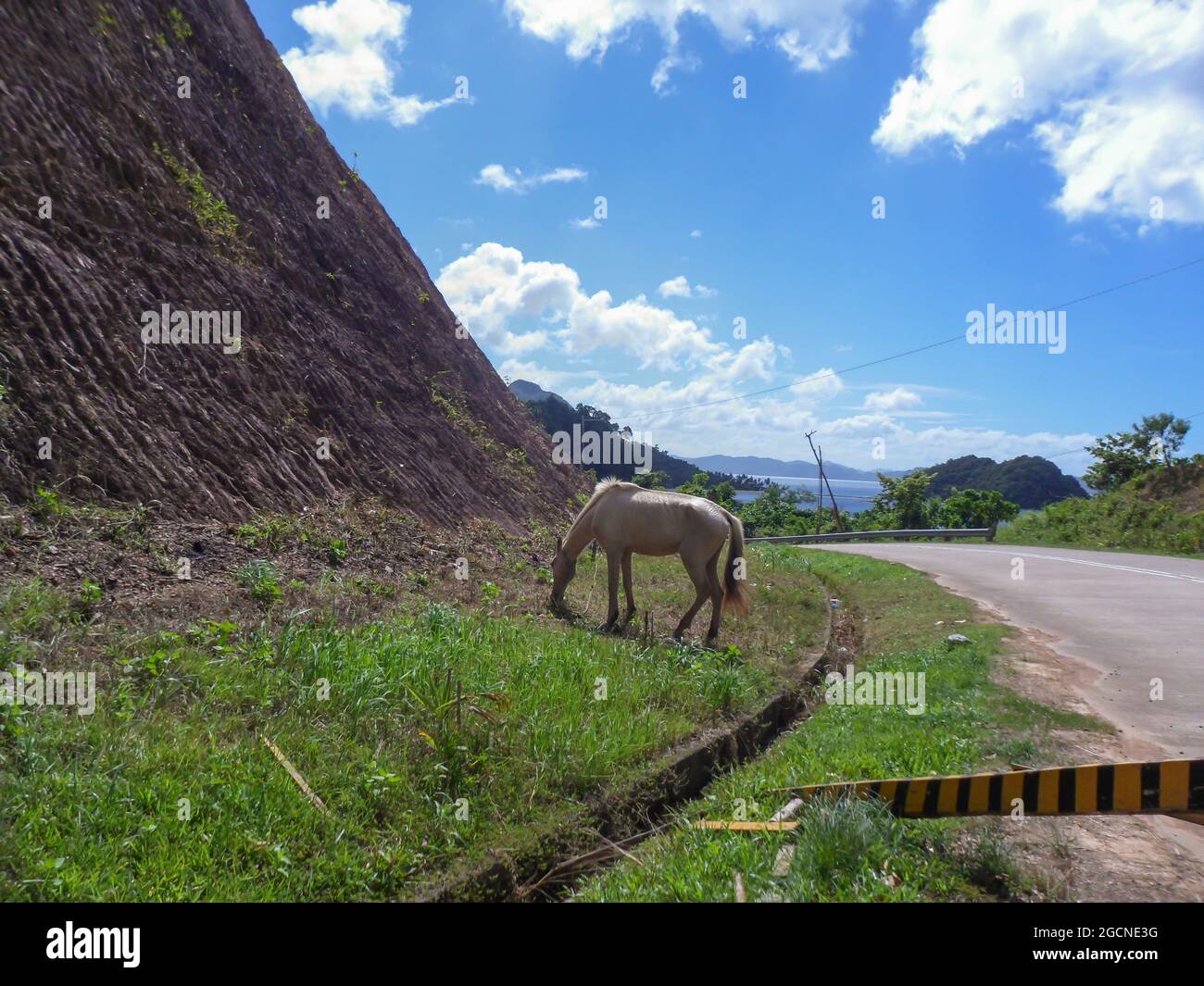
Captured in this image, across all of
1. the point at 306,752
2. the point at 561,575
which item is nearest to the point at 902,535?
the point at 561,575

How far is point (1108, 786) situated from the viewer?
3543mm

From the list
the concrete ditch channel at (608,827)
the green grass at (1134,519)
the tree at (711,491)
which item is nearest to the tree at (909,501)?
the green grass at (1134,519)

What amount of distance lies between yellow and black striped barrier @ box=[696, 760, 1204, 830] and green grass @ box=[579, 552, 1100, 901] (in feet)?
0.55

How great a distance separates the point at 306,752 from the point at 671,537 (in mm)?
5668

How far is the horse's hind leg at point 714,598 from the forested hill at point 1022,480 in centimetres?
5520

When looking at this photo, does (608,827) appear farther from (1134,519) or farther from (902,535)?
(902,535)

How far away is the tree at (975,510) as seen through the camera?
37.9 meters

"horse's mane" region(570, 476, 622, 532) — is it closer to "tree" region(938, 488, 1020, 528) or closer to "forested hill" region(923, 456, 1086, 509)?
"tree" region(938, 488, 1020, 528)

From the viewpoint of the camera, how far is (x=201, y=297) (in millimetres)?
9891

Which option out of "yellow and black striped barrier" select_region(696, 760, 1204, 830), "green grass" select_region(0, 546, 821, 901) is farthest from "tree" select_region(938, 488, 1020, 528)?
"yellow and black striped barrier" select_region(696, 760, 1204, 830)

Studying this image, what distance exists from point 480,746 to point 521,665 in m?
1.42
